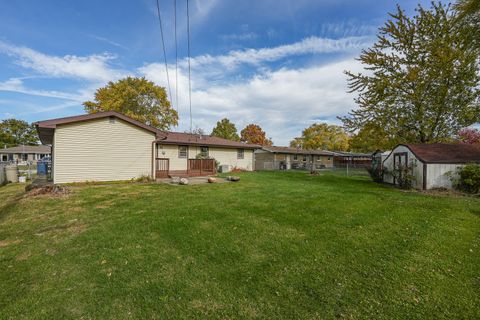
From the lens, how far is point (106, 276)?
3008 mm

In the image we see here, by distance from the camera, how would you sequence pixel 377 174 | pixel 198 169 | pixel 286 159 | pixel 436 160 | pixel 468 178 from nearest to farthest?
pixel 468 178 → pixel 436 160 → pixel 377 174 → pixel 198 169 → pixel 286 159

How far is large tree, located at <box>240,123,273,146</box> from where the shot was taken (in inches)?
1922

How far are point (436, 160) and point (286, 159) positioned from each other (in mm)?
19602

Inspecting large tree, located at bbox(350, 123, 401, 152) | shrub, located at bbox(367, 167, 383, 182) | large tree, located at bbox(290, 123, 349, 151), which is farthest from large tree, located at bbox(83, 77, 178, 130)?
Answer: large tree, located at bbox(290, 123, 349, 151)

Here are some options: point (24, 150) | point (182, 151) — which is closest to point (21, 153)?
point (24, 150)

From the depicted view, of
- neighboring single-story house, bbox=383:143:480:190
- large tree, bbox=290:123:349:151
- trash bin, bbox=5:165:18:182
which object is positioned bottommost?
trash bin, bbox=5:165:18:182

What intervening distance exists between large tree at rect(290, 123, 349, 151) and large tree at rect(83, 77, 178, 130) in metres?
30.3

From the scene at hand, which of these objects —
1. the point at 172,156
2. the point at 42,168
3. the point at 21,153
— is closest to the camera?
the point at 42,168

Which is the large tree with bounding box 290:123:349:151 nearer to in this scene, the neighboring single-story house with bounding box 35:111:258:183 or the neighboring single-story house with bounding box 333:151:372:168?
the neighboring single-story house with bounding box 333:151:372:168

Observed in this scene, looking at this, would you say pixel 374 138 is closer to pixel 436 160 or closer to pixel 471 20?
pixel 436 160

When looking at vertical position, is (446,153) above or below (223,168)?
above

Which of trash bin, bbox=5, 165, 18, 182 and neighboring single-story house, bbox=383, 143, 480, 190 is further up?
neighboring single-story house, bbox=383, 143, 480, 190

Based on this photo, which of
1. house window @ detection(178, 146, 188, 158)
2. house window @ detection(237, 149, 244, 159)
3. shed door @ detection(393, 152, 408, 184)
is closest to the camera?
shed door @ detection(393, 152, 408, 184)

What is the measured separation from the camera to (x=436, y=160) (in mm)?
10578
